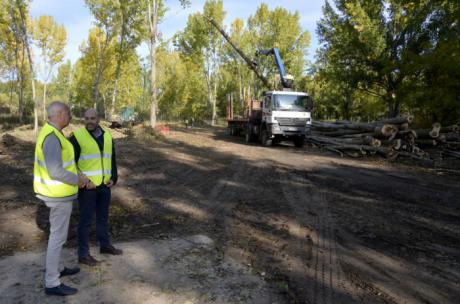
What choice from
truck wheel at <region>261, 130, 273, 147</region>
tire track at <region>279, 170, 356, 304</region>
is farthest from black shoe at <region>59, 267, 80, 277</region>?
truck wheel at <region>261, 130, 273, 147</region>

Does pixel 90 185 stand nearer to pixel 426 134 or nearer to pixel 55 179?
pixel 55 179

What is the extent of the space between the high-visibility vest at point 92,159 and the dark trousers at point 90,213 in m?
0.16

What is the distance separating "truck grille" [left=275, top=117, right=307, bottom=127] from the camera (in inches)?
666

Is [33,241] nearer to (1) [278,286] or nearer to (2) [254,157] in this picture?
(1) [278,286]

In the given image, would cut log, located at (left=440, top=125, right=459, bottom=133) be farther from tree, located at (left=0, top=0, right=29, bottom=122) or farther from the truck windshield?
tree, located at (left=0, top=0, right=29, bottom=122)

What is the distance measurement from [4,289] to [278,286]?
2.83 meters

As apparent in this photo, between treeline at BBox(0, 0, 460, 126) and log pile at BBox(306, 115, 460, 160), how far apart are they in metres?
1.68

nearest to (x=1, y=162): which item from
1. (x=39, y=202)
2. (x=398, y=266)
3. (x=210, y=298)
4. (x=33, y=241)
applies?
(x=39, y=202)

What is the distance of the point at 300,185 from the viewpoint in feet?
30.2

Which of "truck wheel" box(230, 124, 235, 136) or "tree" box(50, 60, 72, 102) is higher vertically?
"tree" box(50, 60, 72, 102)

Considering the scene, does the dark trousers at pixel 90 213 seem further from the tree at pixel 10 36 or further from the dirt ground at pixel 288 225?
the tree at pixel 10 36

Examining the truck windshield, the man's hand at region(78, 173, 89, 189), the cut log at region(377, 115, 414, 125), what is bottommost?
the man's hand at region(78, 173, 89, 189)

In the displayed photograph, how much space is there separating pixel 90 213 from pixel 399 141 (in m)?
13.5

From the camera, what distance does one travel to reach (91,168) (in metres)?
4.21
